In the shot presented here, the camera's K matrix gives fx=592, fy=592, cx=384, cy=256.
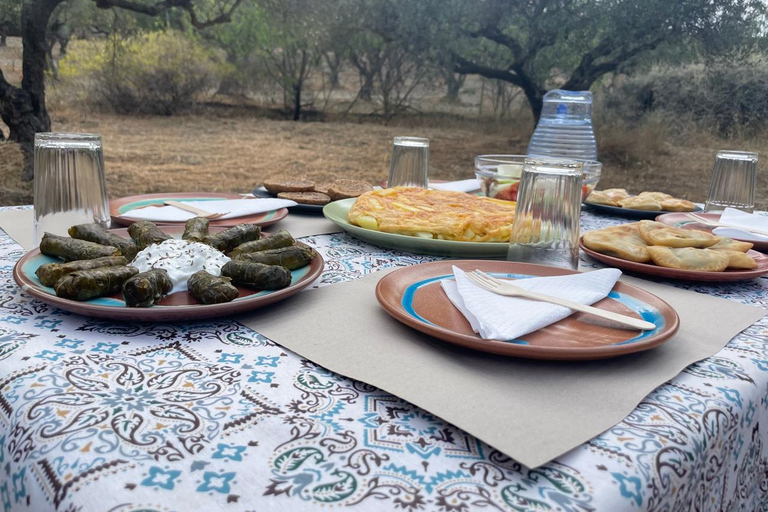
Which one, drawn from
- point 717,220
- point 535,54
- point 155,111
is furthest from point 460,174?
point 717,220

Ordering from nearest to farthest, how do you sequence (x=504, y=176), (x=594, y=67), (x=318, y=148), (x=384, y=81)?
(x=504, y=176)
(x=594, y=67)
(x=318, y=148)
(x=384, y=81)

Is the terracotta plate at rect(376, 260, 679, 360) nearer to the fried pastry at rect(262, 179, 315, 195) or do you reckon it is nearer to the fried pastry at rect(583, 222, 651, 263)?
the fried pastry at rect(583, 222, 651, 263)

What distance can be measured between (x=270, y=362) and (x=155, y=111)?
17.4ft

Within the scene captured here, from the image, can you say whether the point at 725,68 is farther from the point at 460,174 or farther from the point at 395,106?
the point at 395,106

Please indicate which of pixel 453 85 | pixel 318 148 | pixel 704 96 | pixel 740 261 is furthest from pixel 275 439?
pixel 453 85

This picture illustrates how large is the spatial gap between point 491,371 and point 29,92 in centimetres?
414

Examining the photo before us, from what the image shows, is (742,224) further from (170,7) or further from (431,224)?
(170,7)

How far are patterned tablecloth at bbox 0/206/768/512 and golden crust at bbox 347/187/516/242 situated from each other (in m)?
0.41

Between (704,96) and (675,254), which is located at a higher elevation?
(704,96)

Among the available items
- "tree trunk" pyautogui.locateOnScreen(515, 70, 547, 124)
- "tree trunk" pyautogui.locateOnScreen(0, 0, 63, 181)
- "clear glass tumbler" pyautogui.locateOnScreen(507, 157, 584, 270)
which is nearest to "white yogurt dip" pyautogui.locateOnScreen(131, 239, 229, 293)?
"clear glass tumbler" pyautogui.locateOnScreen(507, 157, 584, 270)

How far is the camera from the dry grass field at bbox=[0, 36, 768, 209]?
4688 millimetres

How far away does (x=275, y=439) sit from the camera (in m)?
0.42

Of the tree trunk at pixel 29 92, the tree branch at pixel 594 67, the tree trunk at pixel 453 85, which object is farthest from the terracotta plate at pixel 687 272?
the tree trunk at pixel 453 85

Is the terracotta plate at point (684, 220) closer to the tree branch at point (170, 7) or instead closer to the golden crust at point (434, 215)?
the golden crust at point (434, 215)
